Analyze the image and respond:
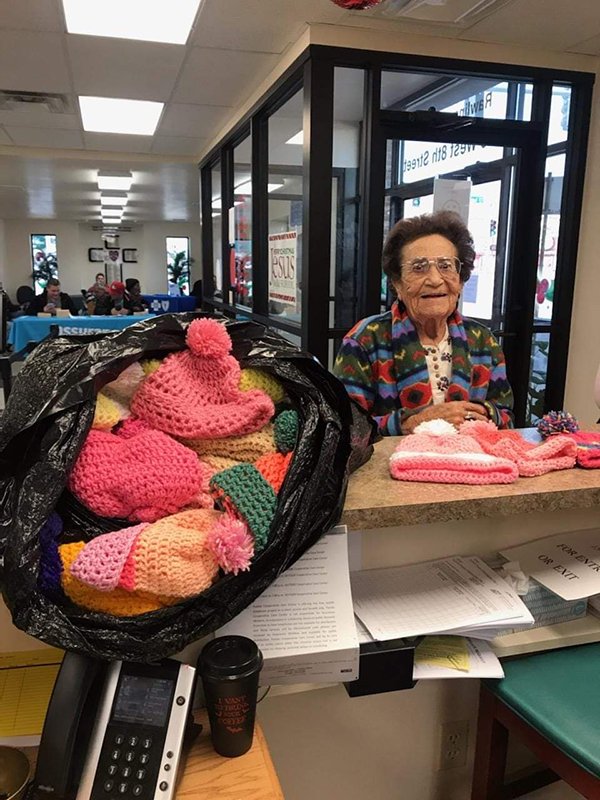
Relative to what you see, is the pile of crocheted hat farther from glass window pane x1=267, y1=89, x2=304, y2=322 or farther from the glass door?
glass window pane x1=267, y1=89, x2=304, y2=322

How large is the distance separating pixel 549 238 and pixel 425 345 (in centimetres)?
216

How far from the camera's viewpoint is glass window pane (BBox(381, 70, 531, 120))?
10.6 feet

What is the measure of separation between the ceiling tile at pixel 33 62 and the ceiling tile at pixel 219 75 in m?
0.68

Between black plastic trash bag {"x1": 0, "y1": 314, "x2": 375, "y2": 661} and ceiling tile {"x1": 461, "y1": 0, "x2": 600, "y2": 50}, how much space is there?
2610 mm

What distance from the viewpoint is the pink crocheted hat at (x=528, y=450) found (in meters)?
1.17

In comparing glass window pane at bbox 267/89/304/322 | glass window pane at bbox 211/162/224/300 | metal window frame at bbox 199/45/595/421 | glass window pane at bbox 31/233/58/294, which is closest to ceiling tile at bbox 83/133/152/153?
glass window pane at bbox 211/162/224/300

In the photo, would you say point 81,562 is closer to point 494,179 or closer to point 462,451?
point 462,451

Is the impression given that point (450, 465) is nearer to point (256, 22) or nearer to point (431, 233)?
point (431, 233)

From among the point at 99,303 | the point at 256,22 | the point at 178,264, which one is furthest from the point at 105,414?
the point at 178,264

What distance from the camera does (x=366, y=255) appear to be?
3260 millimetres

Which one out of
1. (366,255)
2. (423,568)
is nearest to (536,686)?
(423,568)

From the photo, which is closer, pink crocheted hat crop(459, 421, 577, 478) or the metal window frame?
pink crocheted hat crop(459, 421, 577, 478)

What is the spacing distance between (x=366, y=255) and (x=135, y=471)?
2.60 meters

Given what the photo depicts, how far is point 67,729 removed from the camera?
804 millimetres
